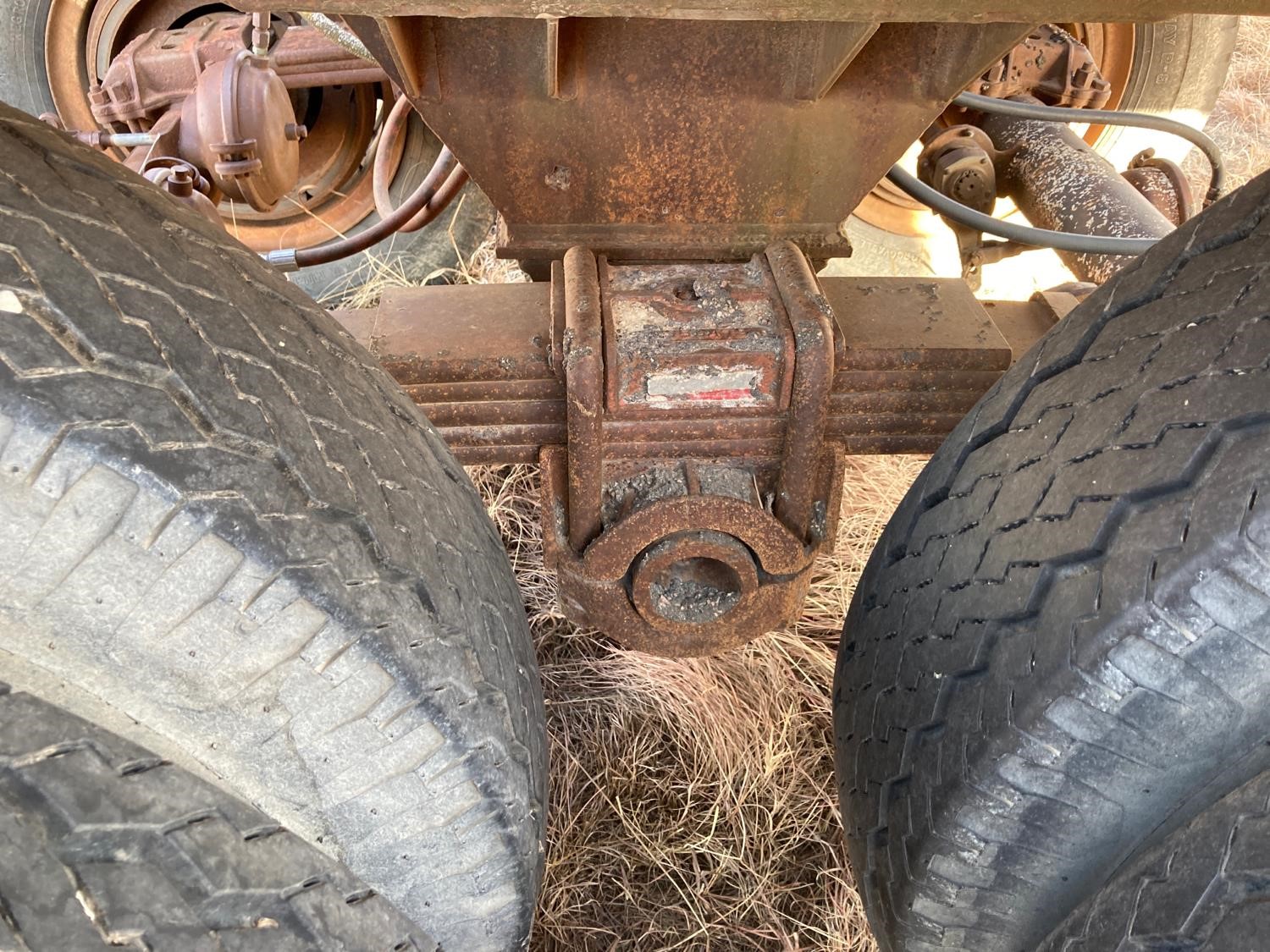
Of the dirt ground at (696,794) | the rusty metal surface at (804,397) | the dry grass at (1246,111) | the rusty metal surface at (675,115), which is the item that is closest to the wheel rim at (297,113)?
the dirt ground at (696,794)

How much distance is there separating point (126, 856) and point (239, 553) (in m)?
0.26

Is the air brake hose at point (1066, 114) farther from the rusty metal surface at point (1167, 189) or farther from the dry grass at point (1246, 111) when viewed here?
the dry grass at point (1246, 111)

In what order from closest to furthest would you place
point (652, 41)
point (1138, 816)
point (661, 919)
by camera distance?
point (1138, 816) < point (652, 41) < point (661, 919)

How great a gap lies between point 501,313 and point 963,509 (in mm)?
754

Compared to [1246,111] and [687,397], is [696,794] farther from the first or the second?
[1246,111]

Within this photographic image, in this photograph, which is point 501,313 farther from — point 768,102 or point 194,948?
point 194,948

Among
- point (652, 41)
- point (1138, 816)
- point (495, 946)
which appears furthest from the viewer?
point (652, 41)

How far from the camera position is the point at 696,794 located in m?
1.96

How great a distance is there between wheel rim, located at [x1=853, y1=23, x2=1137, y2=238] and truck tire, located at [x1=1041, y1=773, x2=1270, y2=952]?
198 cm

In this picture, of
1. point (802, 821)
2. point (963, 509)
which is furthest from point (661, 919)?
point (963, 509)

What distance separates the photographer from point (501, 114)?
4.46 ft

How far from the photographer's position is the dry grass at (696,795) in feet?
5.79

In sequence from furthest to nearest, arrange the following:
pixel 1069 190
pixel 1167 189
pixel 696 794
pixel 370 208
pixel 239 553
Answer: pixel 370 208, pixel 1167 189, pixel 1069 190, pixel 696 794, pixel 239 553

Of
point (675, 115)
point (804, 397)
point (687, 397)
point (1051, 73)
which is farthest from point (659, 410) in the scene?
point (1051, 73)
